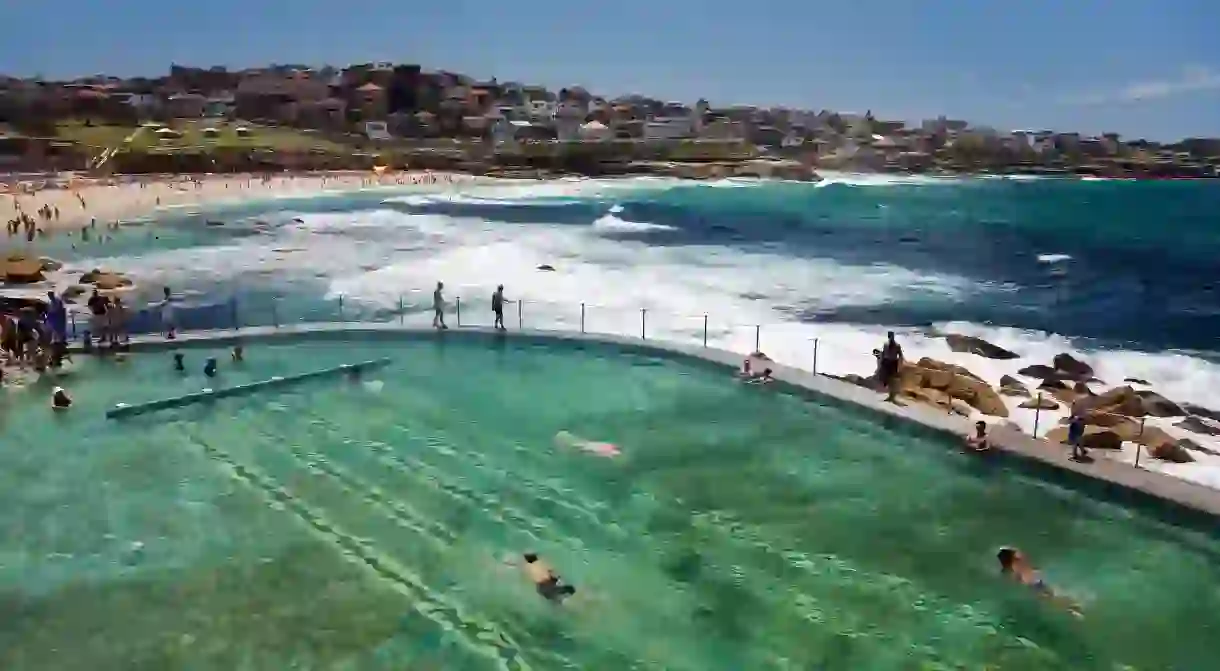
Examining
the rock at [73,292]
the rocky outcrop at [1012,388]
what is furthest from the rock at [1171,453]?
the rock at [73,292]

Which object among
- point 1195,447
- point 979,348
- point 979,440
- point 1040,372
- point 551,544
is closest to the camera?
point 551,544

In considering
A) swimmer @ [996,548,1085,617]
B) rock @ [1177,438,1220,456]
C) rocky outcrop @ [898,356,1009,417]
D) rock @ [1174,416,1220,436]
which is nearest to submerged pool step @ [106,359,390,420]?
rocky outcrop @ [898,356,1009,417]

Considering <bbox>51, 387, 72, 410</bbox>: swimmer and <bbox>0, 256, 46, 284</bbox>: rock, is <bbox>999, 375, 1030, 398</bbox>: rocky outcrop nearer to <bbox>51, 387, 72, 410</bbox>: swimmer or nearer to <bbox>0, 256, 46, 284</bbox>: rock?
<bbox>51, 387, 72, 410</bbox>: swimmer

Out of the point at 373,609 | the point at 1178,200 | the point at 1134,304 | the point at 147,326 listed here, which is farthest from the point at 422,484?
the point at 1178,200

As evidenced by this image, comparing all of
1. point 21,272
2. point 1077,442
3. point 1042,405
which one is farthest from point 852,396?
point 21,272

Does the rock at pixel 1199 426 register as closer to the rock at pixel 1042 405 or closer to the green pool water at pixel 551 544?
the rock at pixel 1042 405

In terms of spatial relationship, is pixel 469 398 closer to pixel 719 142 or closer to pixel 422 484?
pixel 422 484

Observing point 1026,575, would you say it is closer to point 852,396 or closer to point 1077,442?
point 1077,442
